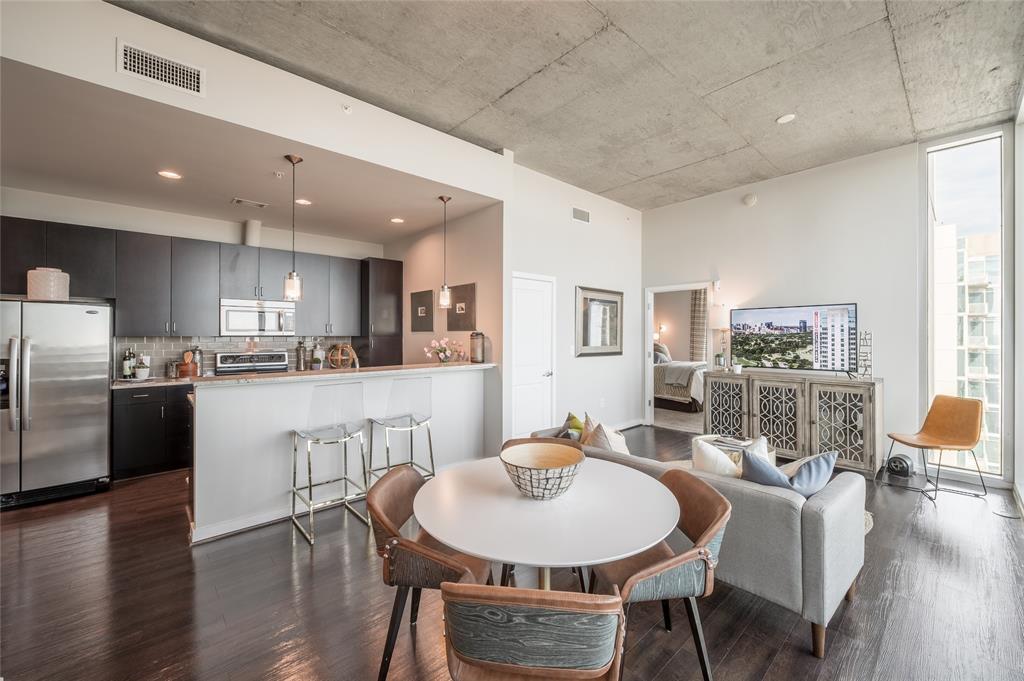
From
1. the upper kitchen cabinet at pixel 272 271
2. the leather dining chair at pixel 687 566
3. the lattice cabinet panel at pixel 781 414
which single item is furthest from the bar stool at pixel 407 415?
the lattice cabinet panel at pixel 781 414

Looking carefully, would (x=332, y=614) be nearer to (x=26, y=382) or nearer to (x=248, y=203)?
(x=26, y=382)

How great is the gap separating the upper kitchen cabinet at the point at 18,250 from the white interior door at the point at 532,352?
14.7ft

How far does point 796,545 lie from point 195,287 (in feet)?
19.0

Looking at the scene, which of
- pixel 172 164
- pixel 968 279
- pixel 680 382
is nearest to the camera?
pixel 172 164

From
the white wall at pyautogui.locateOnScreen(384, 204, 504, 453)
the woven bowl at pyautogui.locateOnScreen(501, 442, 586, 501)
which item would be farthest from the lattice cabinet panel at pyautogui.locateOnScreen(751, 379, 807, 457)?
the woven bowl at pyautogui.locateOnScreen(501, 442, 586, 501)

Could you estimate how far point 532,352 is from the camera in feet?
16.4

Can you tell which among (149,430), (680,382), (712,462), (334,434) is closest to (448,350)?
(334,434)

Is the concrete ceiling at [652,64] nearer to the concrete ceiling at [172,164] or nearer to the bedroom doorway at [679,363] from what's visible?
the concrete ceiling at [172,164]

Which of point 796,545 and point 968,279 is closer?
point 796,545

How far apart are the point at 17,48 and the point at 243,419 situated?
233 centimetres

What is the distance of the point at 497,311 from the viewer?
450cm

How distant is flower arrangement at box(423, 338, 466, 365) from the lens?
4691mm

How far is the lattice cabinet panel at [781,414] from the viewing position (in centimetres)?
457

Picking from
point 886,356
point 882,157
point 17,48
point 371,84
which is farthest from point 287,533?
point 882,157
